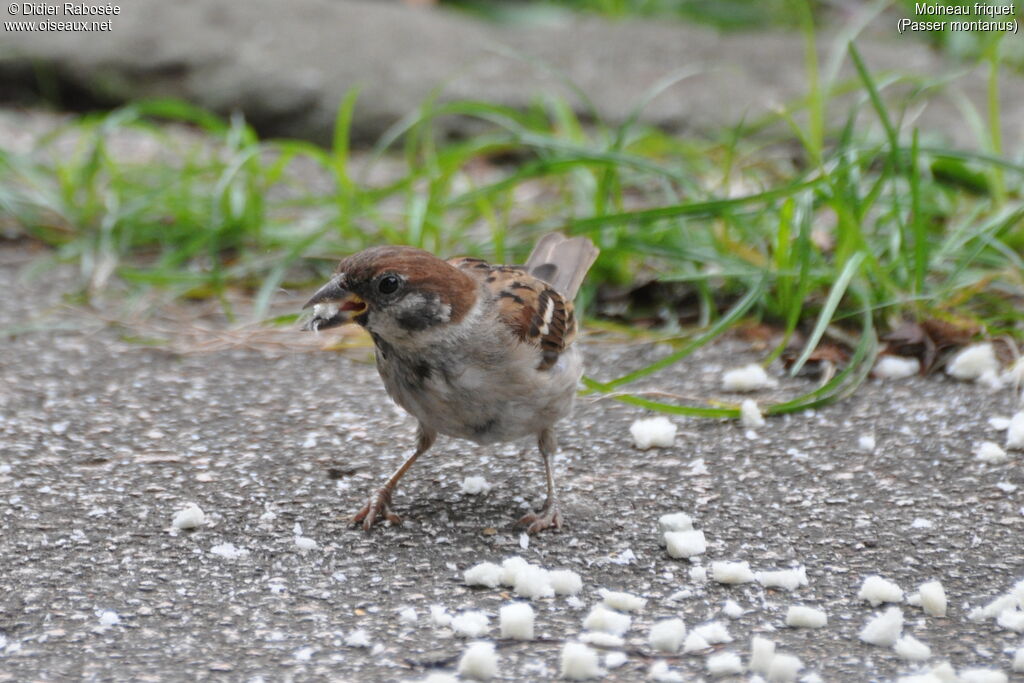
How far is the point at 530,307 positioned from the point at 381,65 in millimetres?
4373

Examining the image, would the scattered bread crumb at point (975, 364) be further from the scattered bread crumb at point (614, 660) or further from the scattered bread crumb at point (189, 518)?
the scattered bread crumb at point (189, 518)

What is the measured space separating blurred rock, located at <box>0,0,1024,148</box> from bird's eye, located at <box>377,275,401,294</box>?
398 centimetres

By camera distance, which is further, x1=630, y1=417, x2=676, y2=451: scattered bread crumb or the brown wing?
x1=630, y1=417, x2=676, y2=451: scattered bread crumb

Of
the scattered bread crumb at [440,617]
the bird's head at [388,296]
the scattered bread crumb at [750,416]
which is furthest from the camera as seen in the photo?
the scattered bread crumb at [750,416]

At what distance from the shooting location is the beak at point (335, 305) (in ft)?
9.30

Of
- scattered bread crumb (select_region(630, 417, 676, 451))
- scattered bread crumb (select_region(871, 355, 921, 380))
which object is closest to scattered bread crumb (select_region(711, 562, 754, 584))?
scattered bread crumb (select_region(630, 417, 676, 451))

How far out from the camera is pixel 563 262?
12.5ft

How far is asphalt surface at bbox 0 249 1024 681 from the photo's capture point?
97.3 inches

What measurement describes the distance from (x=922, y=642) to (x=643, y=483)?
0.98 metres

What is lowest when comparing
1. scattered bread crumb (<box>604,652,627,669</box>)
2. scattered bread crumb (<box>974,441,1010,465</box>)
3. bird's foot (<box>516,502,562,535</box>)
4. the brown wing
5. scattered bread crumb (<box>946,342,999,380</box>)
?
scattered bread crumb (<box>604,652,627,669</box>)

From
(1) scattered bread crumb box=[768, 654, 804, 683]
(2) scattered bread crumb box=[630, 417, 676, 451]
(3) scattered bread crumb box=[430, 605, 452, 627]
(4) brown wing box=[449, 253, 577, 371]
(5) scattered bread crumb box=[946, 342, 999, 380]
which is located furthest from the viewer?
(5) scattered bread crumb box=[946, 342, 999, 380]

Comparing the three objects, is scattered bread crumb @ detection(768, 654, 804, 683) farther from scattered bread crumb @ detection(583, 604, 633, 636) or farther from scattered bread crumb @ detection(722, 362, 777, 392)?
scattered bread crumb @ detection(722, 362, 777, 392)

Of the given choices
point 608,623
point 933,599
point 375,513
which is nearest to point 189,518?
point 375,513

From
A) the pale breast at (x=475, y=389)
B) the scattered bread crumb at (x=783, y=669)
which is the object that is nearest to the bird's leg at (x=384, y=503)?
the pale breast at (x=475, y=389)
